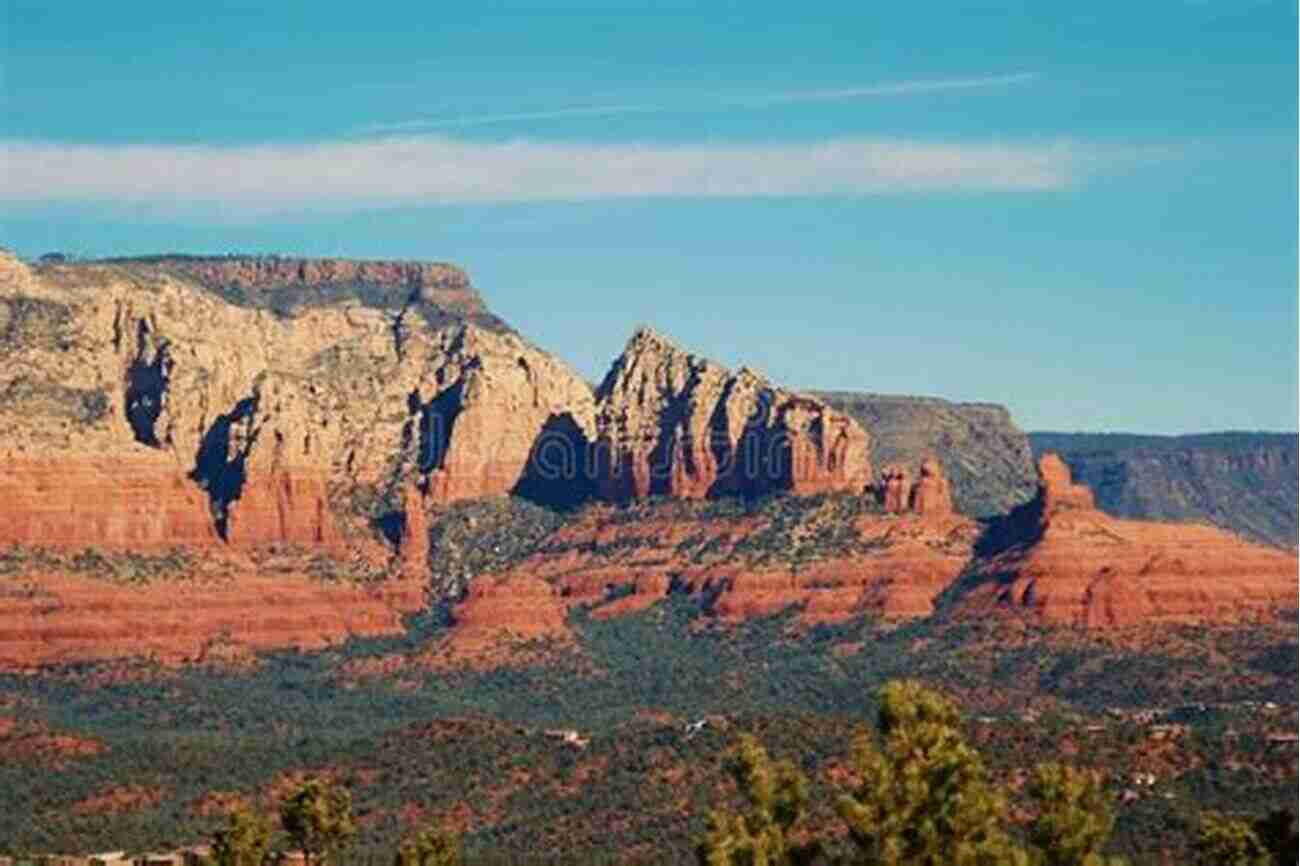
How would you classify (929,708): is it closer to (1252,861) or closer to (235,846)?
(1252,861)

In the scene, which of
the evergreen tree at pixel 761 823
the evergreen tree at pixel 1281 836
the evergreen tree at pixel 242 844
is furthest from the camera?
the evergreen tree at pixel 242 844

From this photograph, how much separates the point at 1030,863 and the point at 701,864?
1410 cm

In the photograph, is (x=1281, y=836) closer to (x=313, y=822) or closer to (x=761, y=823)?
(x=761, y=823)

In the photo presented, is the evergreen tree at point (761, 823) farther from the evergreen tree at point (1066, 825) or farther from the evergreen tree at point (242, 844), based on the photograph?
the evergreen tree at point (242, 844)

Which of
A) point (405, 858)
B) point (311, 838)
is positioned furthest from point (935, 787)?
point (311, 838)

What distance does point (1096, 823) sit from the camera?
16425cm

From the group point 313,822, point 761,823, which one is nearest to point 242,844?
point 313,822

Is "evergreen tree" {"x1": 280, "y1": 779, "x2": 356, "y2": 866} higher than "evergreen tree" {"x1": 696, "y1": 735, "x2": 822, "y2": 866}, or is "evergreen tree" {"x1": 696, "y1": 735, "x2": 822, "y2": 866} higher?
"evergreen tree" {"x1": 696, "y1": 735, "x2": 822, "y2": 866}

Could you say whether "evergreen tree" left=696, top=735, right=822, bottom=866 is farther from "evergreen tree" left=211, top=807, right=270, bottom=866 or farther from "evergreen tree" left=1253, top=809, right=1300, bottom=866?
"evergreen tree" left=211, top=807, right=270, bottom=866

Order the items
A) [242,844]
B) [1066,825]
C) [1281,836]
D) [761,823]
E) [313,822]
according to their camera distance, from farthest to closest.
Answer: [313,822]
[242,844]
[761,823]
[1281,836]
[1066,825]

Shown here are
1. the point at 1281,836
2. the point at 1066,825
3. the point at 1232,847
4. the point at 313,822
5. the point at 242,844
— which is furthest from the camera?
the point at 313,822

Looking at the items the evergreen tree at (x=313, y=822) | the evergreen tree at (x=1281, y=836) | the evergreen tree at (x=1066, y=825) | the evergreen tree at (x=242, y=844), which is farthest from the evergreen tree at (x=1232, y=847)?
the evergreen tree at (x=313, y=822)

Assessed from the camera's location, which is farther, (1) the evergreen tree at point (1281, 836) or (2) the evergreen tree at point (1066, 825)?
(2) the evergreen tree at point (1066, 825)

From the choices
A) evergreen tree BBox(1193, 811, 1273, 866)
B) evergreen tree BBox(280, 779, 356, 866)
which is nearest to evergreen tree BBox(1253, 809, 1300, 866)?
evergreen tree BBox(1193, 811, 1273, 866)
